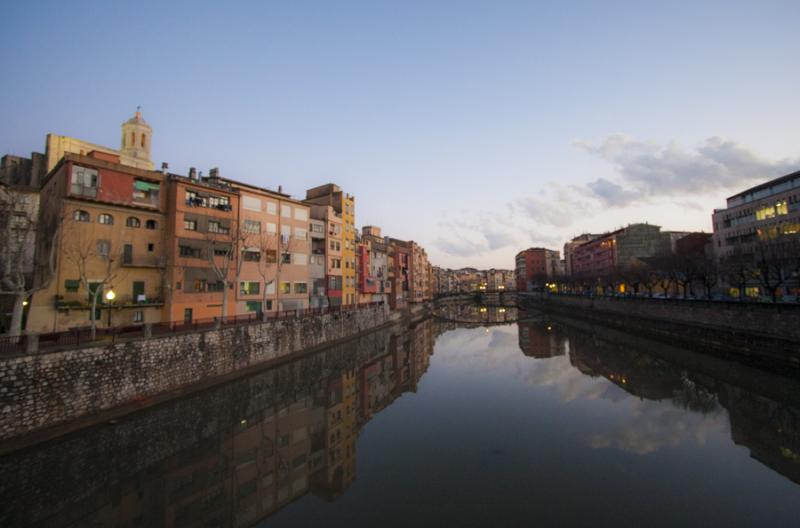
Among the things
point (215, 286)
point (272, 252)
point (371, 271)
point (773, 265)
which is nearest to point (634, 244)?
point (773, 265)

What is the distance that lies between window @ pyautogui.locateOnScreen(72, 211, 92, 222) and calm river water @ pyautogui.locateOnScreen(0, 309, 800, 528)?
1706 centimetres

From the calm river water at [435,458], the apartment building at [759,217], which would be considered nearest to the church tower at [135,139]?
the calm river water at [435,458]

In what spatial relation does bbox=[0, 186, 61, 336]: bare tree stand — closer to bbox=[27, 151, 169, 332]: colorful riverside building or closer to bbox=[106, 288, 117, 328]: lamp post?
bbox=[27, 151, 169, 332]: colorful riverside building

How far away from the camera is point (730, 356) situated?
3394cm

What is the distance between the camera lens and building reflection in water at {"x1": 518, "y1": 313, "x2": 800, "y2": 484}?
1708 centimetres

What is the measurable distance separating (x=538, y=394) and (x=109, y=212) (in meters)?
36.4

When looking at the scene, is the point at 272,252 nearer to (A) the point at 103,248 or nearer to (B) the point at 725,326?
(A) the point at 103,248

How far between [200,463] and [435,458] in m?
10.2

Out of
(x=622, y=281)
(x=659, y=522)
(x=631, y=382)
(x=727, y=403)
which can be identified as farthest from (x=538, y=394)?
(x=622, y=281)

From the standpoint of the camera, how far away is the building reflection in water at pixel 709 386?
1708cm

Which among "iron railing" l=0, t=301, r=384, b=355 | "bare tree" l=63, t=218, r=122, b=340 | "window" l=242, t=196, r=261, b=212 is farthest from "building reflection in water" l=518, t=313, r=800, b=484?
"bare tree" l=63, t=218, r=122, b=340

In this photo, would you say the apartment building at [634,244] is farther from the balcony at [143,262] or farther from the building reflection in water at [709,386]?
the balcony at [143,262]

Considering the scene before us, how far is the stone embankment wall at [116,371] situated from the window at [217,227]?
36.8 ft

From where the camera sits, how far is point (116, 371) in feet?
65.6
